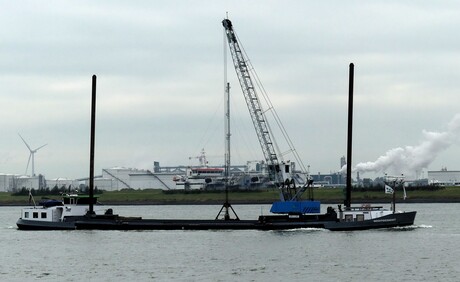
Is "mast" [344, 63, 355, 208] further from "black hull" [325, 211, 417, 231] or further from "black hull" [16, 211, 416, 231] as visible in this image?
"black hull" [325, 211, 417, 231]

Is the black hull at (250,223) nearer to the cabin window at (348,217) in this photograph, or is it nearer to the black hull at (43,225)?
the black hull at (43,225)

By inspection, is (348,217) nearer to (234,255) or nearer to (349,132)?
(349,132)

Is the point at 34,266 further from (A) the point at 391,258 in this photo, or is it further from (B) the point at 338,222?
(B) the point at 338,222

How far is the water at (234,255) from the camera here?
7044cm

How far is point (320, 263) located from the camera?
251ft

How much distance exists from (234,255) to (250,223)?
23.3m

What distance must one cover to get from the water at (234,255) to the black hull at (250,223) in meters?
0.90

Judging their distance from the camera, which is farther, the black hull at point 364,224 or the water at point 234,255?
the black hull at point 364,224

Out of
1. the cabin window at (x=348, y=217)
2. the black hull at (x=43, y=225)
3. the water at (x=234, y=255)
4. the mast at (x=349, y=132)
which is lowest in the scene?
the water at (x=234, y=255)

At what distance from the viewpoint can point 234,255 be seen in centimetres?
8412

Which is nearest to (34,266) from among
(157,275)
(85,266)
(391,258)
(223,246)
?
(85,266)

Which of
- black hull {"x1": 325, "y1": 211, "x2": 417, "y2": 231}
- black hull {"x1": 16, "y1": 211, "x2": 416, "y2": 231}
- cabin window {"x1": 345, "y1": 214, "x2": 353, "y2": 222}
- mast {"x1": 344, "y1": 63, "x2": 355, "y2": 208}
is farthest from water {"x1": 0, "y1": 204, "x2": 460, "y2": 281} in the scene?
mast {"x1": 344, "y1": 63, "x2": 355, "y2": 208}

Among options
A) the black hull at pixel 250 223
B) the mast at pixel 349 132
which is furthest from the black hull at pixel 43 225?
the mast at pixel 349 132

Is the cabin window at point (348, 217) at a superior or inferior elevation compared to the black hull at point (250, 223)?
superior
